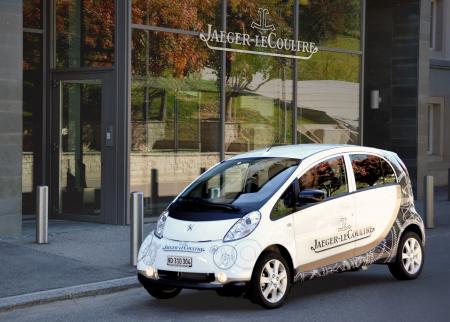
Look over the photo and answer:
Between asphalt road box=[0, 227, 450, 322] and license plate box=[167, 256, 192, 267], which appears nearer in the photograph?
asphalt road box=[0, 227, 450, 322]

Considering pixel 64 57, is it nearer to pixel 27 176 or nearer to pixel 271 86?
pixel 27 176

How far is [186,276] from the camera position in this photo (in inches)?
320

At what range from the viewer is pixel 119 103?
14.5 meters

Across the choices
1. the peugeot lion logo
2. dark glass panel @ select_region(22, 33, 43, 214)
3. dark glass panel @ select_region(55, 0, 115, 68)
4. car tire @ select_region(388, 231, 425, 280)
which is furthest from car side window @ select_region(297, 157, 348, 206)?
the peugeot lion logo

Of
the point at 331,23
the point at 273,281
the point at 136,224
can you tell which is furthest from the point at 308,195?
the point at 331,23

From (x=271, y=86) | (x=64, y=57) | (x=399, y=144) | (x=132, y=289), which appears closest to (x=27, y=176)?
(x=64, y=57)

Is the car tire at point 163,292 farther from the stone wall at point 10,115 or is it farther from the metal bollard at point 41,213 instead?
the stone wall at point 10,115

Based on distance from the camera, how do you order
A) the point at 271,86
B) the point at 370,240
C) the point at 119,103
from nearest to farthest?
1. the point at 370,240
2. the point at 119,103
3. the point at 271,86

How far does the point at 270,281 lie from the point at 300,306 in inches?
18.7

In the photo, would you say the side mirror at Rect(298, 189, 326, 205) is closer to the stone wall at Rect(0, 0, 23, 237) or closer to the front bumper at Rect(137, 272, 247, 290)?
the front bumper at Rect(137, 272, 247, 290)

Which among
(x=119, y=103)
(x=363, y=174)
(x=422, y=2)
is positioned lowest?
(x=363, y=174)

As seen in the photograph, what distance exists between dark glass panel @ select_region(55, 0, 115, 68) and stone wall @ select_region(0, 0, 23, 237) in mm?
1969

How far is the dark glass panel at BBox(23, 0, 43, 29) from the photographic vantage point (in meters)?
15.4

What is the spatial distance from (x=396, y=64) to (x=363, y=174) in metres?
12.7
